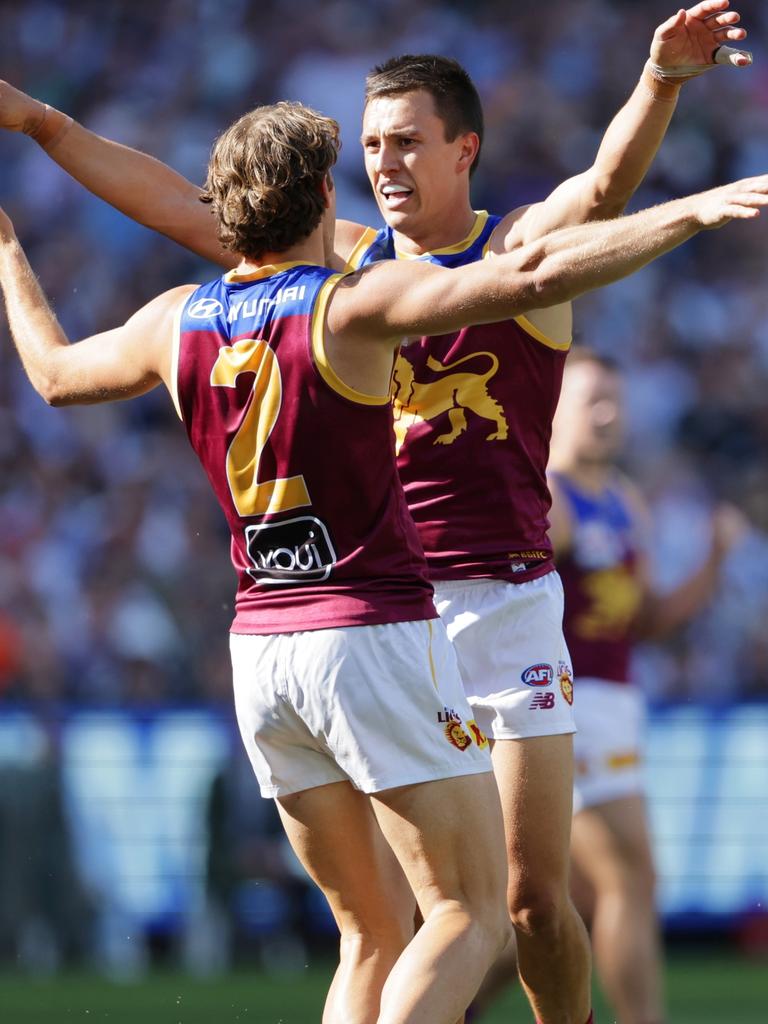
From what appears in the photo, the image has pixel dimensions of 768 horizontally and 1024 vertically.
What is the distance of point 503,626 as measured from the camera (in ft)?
16.6

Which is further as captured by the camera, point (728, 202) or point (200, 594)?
point (200, 594)

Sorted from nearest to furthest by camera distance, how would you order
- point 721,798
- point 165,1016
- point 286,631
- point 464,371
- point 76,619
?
point 286,631, point 464,371, point 165,1016, point 721,798, point 76,619

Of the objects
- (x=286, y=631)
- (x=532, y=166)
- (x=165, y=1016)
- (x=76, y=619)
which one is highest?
(x=532, y=166)

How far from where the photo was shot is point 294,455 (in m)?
4.12

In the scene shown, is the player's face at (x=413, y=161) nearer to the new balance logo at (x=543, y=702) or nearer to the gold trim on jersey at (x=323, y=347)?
the gold trim on jersey at (x=323, y=347)

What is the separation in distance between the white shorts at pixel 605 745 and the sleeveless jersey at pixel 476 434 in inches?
78.8

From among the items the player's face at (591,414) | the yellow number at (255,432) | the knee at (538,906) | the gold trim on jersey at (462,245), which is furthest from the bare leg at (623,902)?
the yellow number at (255,432)

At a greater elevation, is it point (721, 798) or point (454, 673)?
point (454, 673)

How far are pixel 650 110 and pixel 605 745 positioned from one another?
3.05 metres

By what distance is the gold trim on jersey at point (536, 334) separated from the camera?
16.2 feet

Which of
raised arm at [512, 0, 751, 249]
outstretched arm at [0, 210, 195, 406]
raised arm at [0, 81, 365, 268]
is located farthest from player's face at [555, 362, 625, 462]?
outstretched arm at [0, 210, 195, 406]

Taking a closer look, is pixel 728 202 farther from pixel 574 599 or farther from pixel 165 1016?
pixel 165 1016

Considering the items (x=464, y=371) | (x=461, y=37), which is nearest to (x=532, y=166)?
(x=461, y=37)

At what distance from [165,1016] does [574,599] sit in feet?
10.5
